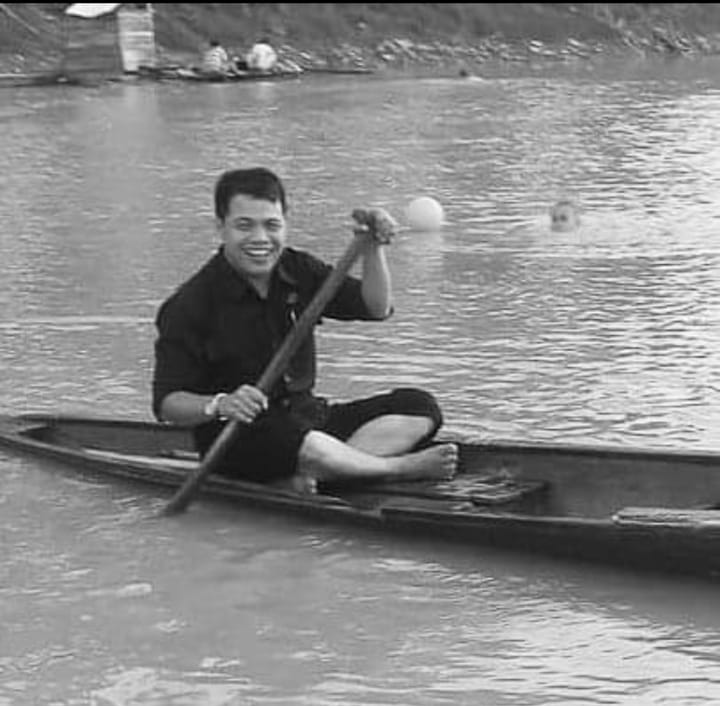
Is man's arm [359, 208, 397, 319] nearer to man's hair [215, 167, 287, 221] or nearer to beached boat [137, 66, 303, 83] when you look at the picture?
man's hair [215, 167, 287, 221]

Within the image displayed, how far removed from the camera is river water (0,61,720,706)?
4.82m

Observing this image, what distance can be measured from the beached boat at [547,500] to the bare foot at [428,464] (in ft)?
0.11

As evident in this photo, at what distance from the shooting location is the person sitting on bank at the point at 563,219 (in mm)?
12922

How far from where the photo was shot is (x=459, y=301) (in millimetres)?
10219

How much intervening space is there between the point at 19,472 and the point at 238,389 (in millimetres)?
1205

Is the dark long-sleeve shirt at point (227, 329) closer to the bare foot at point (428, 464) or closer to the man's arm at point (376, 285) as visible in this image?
the man's arm at point (376, 285)

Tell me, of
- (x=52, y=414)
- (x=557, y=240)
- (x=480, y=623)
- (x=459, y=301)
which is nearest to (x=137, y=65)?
(x=557, y=240)

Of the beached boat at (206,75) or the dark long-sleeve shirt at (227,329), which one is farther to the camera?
the beached boat at (206,75)

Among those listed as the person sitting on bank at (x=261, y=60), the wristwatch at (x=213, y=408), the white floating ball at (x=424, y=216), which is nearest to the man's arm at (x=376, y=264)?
the wristwatch at (x=213, y=408)

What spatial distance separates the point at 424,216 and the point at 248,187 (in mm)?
7199

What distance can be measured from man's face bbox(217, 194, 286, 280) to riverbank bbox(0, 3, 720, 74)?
100 ft

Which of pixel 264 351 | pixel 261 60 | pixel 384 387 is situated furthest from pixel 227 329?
pixel 261 60

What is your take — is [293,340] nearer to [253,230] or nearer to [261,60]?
[253,230]

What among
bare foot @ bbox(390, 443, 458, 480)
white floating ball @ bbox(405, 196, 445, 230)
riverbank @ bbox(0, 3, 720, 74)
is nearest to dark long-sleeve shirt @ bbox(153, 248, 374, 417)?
bare foot @ bbox(390, 443, 458, 480)
